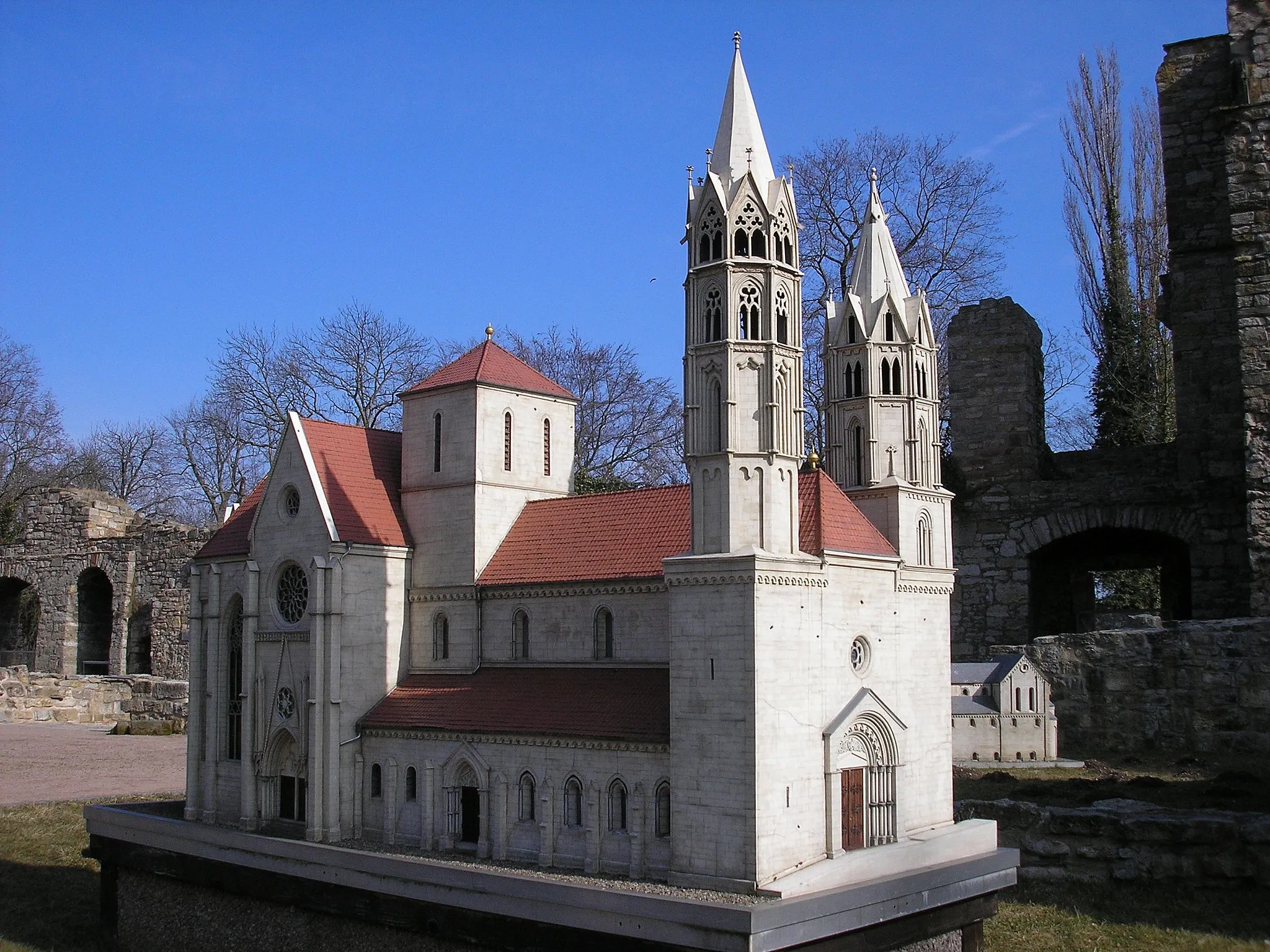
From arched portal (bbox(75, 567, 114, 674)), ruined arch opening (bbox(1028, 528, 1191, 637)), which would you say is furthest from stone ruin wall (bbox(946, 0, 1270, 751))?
arched portal (bbox(75, 567, 114, 674))

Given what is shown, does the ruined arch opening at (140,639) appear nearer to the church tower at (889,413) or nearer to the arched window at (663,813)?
the church tower at (889,413)

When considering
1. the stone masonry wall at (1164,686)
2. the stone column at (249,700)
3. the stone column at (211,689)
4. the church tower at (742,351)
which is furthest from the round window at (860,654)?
the stone column at (211,689)

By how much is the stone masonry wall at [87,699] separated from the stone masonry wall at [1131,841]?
3106 cm

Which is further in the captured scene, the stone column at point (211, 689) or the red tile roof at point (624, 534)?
the stone column at point (211, 689)

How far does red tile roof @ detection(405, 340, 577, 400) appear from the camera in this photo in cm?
2531

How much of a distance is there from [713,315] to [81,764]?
26600 mm

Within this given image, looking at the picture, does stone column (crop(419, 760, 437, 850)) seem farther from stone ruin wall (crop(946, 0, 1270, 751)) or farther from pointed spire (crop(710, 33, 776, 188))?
stone ruin wall (crop(946, 0, 1270, 751))

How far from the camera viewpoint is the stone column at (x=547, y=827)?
66.4ft

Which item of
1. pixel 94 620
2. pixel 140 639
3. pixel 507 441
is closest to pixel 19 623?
pixel 94 620

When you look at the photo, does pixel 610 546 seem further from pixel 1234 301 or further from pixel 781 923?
pixel 1234 301

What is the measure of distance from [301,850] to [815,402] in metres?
25.5

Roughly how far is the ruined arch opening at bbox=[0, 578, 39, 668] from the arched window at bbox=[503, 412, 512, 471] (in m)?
34.7

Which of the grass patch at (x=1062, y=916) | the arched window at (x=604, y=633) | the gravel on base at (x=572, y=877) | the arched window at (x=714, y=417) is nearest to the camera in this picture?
the gravel on base at (x=572, y=877)

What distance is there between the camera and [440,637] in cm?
2439
